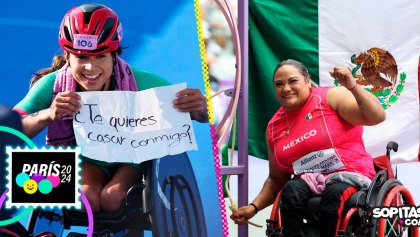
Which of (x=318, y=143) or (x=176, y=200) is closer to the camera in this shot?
(x=176, y=200)

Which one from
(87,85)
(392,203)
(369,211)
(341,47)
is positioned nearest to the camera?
(87,85)

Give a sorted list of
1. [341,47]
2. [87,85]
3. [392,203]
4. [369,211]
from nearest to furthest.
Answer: [87,85], [369,211], [392,203], [341,47]

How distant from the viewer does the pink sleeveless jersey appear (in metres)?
3.08

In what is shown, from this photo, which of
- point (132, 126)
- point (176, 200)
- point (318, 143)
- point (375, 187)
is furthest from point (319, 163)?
point (132, 126)

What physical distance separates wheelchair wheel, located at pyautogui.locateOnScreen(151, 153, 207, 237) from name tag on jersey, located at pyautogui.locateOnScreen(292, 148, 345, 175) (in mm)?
798

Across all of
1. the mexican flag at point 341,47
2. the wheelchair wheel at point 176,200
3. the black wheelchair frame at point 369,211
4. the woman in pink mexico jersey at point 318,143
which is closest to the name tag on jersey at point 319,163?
the woman in pink mexico jersey at point 318,143

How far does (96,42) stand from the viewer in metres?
2.39

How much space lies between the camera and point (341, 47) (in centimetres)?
381

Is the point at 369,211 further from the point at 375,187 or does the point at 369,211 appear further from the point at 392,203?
the point at 392,203

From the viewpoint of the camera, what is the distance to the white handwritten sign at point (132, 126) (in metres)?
2.39

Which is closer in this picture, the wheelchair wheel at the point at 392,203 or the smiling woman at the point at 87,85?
the smiling woman at the point at 87,85

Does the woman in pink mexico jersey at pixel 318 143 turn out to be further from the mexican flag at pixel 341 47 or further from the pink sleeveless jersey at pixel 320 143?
the mexican flag at pixel 341 47

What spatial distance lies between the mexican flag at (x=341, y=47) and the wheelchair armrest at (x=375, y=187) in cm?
82

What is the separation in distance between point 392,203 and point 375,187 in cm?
20
